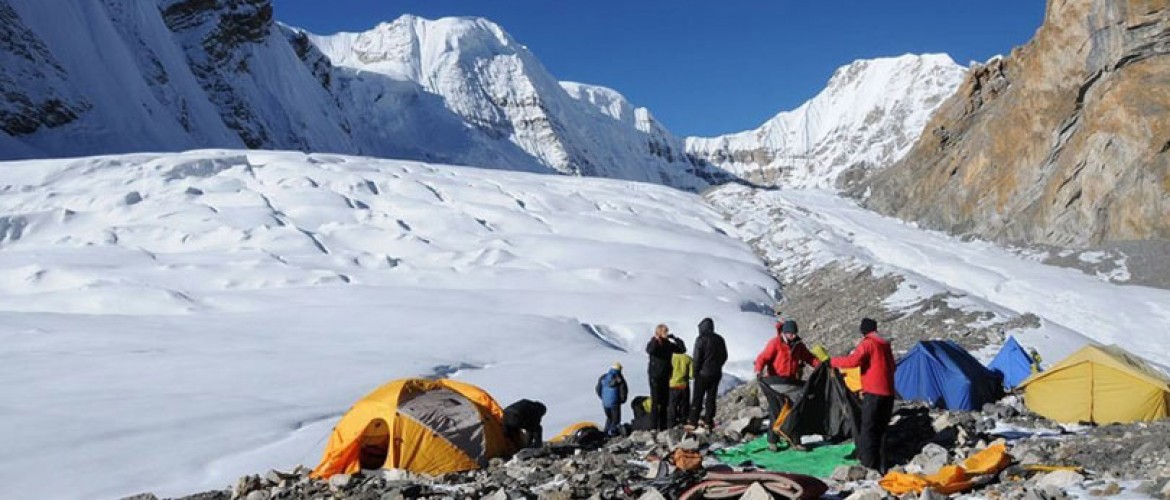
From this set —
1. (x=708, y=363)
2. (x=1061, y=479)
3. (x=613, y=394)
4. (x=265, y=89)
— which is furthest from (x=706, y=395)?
(x=265, y=89)

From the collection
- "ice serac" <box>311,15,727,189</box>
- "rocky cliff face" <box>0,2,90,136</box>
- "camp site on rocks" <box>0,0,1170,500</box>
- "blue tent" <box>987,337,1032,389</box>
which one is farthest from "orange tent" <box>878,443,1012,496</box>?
"ice serac" <box>311,15,727,189</box>

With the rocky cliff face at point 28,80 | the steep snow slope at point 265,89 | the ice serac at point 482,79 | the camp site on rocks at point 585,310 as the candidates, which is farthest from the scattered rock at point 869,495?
the ice serac at point 482,79

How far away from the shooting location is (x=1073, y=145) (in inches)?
1449

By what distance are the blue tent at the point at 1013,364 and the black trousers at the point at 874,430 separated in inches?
333

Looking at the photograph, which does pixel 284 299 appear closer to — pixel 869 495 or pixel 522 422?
pixel 522 422

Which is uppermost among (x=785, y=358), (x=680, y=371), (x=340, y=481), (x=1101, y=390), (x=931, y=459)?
(x=785, y=358)

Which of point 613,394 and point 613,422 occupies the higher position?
point 613,394

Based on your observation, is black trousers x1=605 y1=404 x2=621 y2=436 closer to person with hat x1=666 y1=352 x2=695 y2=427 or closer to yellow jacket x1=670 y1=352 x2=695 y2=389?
person with hat x1=666 y1=352 x2=695 y2=427

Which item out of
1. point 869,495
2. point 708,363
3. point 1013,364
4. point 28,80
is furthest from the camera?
point 28,80

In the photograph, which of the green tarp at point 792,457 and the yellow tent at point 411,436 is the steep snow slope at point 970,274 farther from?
the yellow tent at point 411,436

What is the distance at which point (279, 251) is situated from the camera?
103 ft

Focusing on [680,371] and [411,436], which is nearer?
[411,436]

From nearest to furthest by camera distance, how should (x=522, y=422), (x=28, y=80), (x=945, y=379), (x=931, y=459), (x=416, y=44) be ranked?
(x=931, y=459) < (x=522, y=422) < (x=945, y=379) < (x=28, y=80) < (x=416, y=44)

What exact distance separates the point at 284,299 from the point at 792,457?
18812mm
